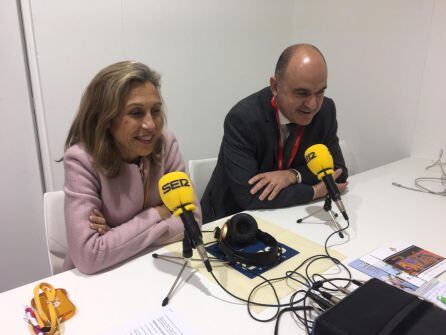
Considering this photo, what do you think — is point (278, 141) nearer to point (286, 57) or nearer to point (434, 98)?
point (286, 57)

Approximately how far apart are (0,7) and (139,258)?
60.8 inches

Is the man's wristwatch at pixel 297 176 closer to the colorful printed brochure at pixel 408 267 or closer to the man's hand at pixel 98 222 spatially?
the colorful printed brochure at pixel 408 267

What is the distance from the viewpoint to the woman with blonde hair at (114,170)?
3.74ft

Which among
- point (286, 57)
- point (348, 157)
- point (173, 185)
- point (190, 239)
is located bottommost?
point (348, 157)

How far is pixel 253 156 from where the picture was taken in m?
1.72

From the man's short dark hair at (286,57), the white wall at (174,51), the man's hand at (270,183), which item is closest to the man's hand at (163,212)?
the man's hand at (270,183)

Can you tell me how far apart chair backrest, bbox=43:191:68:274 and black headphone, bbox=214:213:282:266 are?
2.06ft

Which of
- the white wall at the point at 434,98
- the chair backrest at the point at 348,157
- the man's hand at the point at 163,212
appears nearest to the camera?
the man's hand at the point at 163,212

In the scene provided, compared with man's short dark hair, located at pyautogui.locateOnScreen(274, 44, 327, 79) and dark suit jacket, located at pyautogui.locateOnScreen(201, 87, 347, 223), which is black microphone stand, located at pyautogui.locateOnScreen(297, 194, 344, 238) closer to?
dark suit jacket, located at pyautogui.locateOnScreen(201, 87, 347, 223)

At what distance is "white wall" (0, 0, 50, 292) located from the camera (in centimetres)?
185

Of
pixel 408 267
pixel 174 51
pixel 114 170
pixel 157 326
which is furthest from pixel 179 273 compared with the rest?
pixel 174 51

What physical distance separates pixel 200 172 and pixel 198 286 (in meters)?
0.99

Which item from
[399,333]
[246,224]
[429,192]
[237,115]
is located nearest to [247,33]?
[237,115]

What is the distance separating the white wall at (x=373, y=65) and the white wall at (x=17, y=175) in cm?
220
